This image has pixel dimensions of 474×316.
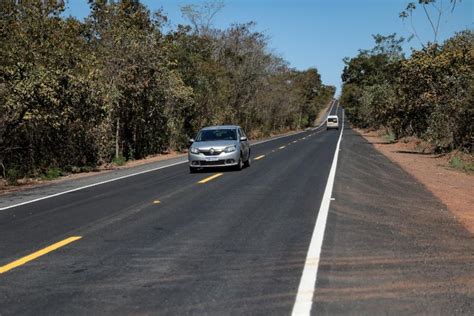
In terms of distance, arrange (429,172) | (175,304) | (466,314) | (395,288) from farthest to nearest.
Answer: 1. (429,172)
2. (395,288)
3. (175,304)
4. (466,314)

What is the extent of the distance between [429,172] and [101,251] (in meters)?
14.8

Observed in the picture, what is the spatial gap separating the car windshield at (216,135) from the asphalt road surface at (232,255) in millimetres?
6795

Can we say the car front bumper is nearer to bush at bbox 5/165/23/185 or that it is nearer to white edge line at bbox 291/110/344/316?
bush at bbox 5/165/23/185

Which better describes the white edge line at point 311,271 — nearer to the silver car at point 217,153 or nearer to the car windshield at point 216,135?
the silver car at point 217,153

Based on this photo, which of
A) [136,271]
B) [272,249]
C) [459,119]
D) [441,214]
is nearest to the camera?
[136,271]

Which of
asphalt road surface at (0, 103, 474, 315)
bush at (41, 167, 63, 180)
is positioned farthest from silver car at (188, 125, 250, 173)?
asphalt road surface at (0, 103, 474, 315)

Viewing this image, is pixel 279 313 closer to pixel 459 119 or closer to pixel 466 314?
pixel 466 314

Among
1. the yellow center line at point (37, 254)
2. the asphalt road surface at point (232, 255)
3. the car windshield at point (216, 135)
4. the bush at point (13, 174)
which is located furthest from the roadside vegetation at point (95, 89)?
the yellow center line at point (37, 254)

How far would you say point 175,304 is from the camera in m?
5.06

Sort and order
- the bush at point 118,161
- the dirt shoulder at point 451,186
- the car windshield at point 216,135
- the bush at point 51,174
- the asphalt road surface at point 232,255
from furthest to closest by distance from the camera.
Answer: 1. the bush at point 118,161
2. the bush at point 51,174
3. the car windshield at point 216,135
4. the dirt shoulder at point 451,186
5. the asphalt road surface at point 232,255

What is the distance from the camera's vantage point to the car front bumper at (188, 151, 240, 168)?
738 inches

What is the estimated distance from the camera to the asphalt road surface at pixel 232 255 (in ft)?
16.9

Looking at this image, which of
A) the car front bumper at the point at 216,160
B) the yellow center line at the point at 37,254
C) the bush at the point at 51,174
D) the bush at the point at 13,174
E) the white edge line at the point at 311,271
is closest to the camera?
the white edge line at the point at 311,271

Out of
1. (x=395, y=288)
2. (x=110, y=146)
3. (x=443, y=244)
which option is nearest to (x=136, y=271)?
(x=395, y=288)
